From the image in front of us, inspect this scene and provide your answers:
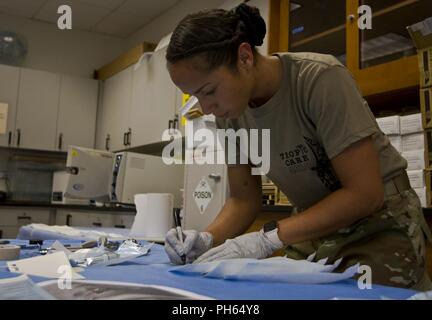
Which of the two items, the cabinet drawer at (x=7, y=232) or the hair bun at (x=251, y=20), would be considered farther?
the cabinet drawer at (x=7, y=232)

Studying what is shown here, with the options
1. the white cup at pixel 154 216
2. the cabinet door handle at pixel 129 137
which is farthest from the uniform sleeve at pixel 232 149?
the cabinet door handle at pixel 129 137

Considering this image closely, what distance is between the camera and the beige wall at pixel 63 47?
438 centimetres

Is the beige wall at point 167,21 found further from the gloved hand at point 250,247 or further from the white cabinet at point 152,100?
the gloved hand at point 250,247

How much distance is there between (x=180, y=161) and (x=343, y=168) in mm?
2262

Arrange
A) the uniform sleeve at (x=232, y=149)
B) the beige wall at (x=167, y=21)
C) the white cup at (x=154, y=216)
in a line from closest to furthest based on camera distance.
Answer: the uniform sleeve at (x=232, y=149) < the white cup at (x=154, y=216) < the beige wall at (x=167, y=21)

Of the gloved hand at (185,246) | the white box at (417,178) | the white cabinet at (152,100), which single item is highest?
the white cabinet at (152,100)

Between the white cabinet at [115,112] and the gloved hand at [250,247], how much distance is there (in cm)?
323

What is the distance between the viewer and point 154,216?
→ 1800 millimetres

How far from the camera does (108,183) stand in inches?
121

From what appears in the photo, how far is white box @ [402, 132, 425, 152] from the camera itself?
1665mm

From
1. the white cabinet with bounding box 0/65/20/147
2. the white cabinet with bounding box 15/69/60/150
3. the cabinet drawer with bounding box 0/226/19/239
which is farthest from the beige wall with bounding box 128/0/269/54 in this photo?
the cabinet drawer with bounding box 0/226/19/239

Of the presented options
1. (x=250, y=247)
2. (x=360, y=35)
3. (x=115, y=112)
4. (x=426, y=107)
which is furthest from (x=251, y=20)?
(x=115, y=112)

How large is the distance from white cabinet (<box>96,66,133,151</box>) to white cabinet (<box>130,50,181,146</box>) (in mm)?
143
